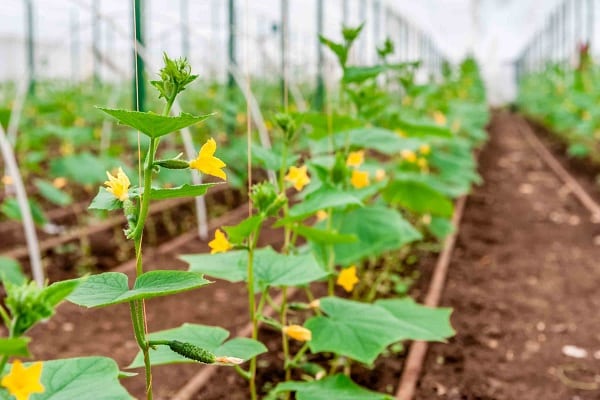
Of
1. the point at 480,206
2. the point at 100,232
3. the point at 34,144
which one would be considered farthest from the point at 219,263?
the point at 480,206

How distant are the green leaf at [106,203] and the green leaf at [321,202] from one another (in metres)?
0.55

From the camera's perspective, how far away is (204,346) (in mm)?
1450

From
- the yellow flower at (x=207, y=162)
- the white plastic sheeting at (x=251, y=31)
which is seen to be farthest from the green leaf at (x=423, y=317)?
the white plastic sheeting at (x=251, y=31)

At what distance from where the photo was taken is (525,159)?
9.05 metres

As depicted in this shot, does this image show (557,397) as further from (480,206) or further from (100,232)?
(480,206)

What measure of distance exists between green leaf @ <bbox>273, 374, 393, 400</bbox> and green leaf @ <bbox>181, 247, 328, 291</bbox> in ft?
0.80

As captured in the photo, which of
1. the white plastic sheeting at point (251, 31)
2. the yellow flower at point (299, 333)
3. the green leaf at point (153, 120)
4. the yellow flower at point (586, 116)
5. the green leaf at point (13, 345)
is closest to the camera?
the green leaf at point (13, 345)

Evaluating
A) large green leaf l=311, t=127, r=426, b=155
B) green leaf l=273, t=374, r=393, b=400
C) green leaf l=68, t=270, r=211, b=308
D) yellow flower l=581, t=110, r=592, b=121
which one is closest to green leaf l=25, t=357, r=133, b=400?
green leaf l=68, t=270, r=211, b=308

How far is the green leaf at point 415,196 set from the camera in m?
3.25

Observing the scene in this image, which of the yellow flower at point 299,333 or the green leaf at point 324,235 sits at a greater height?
the green leaf at point 324,235

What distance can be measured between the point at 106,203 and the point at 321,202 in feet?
2.29

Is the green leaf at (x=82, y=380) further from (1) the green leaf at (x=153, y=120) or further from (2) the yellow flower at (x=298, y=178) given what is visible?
(2) the yellow flower at (x=298, y=178)

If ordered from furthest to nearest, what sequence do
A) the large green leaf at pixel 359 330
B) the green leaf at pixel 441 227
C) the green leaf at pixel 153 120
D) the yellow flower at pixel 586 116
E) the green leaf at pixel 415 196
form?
the yellow flower at pixel 586 116 → the green leaf at pixel 441 227 → the green leaf at pixel 415 196 → the large green leaf at pixel 359 330 → the green leaf at pixel 153 120

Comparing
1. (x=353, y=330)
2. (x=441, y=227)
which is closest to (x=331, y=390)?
(x=353, y=330)
